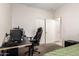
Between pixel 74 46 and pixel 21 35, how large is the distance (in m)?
0.98

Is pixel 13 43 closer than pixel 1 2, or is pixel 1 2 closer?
pixel 1 2

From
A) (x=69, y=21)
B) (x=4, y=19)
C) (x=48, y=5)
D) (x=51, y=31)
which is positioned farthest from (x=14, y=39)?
(x=69, y=21)

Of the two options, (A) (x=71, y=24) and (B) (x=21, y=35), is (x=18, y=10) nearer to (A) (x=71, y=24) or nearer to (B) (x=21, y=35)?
(B) (x=21, y=35)

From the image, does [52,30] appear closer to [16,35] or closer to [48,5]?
[48,5]

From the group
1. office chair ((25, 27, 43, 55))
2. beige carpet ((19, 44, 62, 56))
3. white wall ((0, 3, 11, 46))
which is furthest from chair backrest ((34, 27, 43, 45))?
white wall ((0, 3, 11, 46))

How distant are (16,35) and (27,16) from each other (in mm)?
397

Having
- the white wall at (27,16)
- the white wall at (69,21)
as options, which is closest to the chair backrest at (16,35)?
the white wall at (27,16)

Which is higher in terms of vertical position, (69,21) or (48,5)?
(48,5)

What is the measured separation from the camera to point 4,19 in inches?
81.0

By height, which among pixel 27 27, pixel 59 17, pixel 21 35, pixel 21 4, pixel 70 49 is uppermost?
pixel 21 4

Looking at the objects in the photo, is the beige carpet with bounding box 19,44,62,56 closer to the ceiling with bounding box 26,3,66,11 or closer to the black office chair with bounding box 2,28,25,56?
the black office chair with bounding box 2,28,25,56

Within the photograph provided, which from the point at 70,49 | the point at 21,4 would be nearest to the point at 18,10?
the point at 21,4

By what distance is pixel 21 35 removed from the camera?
216cm

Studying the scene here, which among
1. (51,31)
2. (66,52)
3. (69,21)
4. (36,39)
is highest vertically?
(69,21)
